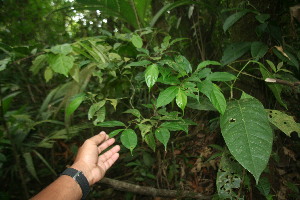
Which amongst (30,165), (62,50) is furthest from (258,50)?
(30,165)

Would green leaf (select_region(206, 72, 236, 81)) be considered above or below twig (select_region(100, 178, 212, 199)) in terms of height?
above

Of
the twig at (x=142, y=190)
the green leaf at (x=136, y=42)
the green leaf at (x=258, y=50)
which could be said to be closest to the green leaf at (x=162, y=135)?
the green leaf at (x=136, y=42)

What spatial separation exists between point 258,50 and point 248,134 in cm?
61

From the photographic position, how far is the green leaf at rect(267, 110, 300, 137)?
100 cm

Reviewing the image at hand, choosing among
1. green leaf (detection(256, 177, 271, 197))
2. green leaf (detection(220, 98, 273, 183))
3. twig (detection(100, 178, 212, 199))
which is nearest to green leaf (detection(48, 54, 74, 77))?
green leaf (detection(220, 98, 273, 183))

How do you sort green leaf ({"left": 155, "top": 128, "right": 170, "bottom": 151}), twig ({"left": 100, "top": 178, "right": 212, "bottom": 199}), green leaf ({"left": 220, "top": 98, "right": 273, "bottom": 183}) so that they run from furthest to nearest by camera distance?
twig ({"left": 100, "top": 178, "right": 212, "bottom": 199}), green leaf ({"left": 155, "top": 128, "right": 170, "bottom": 151}), green leaf ({"left": 220, "top": 98, "right": 273, "bottom": 183})

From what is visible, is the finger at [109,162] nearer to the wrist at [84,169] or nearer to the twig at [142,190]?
the wrist at [84,169]

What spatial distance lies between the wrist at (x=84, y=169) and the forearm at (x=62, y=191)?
2.8 inches

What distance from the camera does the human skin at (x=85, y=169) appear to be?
1114 mm

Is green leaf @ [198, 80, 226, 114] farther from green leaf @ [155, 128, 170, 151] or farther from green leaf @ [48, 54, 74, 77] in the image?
green leaf @ [48, 54, 74, 77]

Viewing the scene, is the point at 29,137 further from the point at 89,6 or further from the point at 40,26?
the point at 40,26

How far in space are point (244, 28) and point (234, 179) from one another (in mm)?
987

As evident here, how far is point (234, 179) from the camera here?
1163 millimetres

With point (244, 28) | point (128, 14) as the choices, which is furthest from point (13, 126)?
point (244, 28)
